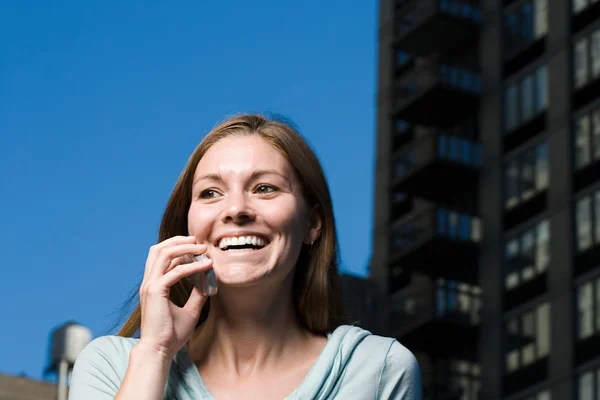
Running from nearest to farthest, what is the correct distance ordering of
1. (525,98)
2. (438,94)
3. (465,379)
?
(525,98)
(465,379)
(438,94)

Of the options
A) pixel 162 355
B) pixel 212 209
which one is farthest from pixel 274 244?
pixel 162 355

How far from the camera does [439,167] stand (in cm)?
3700

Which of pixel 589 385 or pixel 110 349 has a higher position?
pixel 589 385

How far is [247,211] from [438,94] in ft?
115

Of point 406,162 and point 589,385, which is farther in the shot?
point 406,162

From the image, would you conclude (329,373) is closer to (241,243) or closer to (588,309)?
(241,243)

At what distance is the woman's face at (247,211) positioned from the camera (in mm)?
3279

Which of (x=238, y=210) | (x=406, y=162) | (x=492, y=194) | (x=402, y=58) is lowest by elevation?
(x=238, y=210)

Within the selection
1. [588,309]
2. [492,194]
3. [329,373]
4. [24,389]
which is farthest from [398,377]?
[492,194]

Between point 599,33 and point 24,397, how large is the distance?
50.7ft

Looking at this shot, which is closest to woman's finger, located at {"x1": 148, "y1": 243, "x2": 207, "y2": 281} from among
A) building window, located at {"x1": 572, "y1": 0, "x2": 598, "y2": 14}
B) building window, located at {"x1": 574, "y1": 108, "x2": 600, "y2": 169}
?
building window, located at {"x1": 574, "y1": 108, "x2": 600, "y2": 169}

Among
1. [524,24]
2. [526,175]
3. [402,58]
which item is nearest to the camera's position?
[526,175]

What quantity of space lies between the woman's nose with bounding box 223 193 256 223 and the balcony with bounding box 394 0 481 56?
35.1 meters

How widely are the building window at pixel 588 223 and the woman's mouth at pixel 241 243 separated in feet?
93.0
